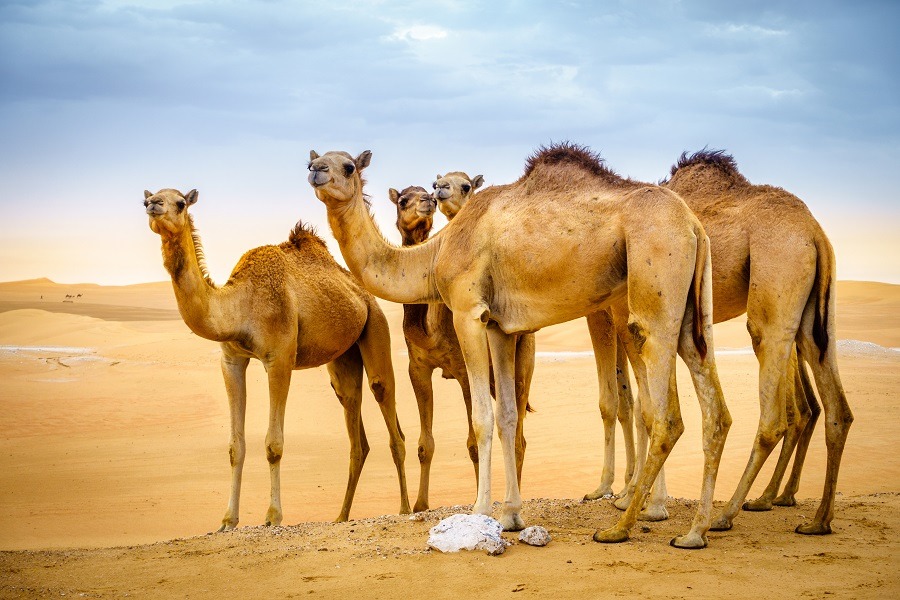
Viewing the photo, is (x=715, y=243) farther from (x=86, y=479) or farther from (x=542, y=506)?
(x=86, y=479)

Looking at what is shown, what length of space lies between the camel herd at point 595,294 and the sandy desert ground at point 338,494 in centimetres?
64

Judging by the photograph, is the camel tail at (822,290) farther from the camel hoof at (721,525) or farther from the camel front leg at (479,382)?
the camel front leg at (479,382)

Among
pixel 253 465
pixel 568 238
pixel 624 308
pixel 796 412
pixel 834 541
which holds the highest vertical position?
pixel 568 238

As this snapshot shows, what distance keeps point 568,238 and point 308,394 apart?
1719 cm

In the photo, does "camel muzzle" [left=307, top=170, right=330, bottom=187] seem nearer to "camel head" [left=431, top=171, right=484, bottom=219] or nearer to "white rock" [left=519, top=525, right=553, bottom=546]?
"camel head" [left=431, top=171, right=484, bottom=219]

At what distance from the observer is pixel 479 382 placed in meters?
7.73

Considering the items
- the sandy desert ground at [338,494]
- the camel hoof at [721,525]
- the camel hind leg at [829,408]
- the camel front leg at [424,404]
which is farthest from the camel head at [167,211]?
the camel hind leg at [829,408]

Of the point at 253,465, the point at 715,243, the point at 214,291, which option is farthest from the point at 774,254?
the point at 253,465

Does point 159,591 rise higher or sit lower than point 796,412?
lower

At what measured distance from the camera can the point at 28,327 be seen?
40.0m

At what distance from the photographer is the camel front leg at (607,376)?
10.0 m

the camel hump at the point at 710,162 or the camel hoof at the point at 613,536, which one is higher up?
the camel hump at the point at 710,162

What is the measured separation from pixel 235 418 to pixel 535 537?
4413 mm

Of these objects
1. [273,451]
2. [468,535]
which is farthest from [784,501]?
[273,451]
